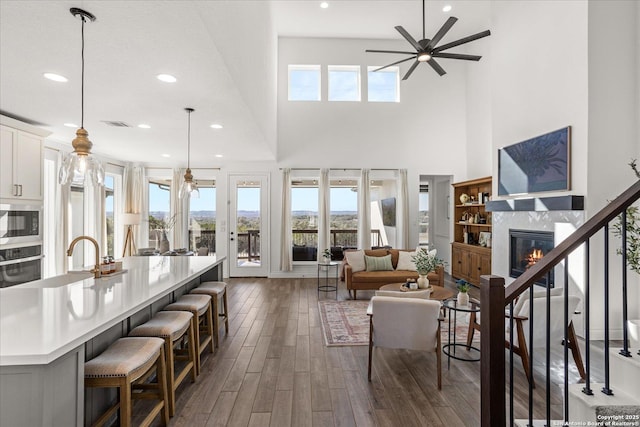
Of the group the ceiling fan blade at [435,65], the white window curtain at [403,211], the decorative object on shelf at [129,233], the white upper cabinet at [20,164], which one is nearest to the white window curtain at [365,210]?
the white window curtain at [403,211]

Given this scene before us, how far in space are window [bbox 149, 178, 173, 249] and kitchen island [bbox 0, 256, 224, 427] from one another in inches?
200

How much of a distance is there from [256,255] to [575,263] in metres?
5.78

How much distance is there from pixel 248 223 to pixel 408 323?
5308 mm

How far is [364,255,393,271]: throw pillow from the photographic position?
19.5ft

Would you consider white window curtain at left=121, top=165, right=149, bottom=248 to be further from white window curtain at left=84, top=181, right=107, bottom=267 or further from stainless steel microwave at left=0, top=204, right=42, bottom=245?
stainless steel microwave at left=0, top=204, right=42, bottom=245

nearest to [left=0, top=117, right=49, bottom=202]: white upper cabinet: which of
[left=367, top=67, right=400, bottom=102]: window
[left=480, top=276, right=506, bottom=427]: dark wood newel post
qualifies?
[left=480, top=276, right=506, bottom=427]: dark wood newel post

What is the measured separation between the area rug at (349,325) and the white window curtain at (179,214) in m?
3.74

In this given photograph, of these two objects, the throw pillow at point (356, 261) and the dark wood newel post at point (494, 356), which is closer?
the dark wood newel post at point (494, 356)

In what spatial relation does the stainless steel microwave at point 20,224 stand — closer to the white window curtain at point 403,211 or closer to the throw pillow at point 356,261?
the throw pillow at point 356,261

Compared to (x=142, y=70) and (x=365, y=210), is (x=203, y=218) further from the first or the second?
(x=142, y=70)

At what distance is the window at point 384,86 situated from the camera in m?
7.48

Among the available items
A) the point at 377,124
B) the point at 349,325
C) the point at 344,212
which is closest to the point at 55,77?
the point at 349,325

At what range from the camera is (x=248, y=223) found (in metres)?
7.48

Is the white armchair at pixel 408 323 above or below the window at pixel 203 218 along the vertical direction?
below
